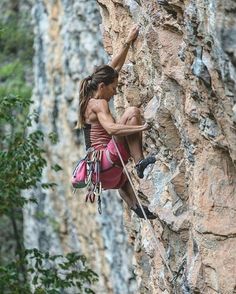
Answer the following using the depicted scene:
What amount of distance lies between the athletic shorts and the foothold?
6.32 ft

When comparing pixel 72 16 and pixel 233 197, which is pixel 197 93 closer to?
pixel 233 197

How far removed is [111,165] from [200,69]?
219 centimetres

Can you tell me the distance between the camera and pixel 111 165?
8.16 m

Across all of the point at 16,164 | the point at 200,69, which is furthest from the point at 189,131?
the point at 16,164

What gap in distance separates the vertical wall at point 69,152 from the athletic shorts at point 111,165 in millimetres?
6801

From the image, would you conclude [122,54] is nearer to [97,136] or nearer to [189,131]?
[97,136]

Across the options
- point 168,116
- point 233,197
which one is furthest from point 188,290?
point 168,116

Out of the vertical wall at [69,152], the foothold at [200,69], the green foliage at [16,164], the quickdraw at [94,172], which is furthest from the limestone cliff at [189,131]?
the vertical wall at [69,152]

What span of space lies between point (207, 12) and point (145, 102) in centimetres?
291

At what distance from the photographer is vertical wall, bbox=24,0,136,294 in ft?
52.9

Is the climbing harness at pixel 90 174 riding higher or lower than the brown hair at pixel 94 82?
lower

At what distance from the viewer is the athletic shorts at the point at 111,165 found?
8.05 meters

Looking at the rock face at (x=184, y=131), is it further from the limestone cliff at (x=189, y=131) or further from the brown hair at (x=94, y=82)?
the brown hair at (x=94, y=82)

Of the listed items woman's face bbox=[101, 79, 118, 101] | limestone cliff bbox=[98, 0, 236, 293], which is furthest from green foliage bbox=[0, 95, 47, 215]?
woman's face bbox=[101, 79, 118, 101]
